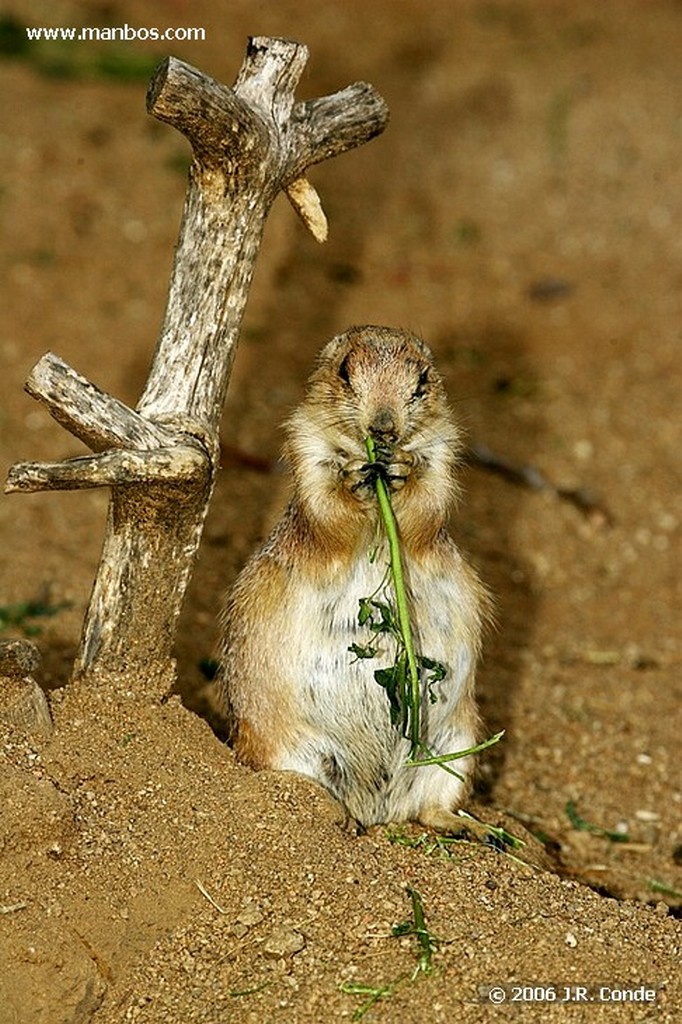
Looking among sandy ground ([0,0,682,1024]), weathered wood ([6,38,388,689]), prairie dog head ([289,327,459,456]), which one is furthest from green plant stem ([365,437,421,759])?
weathered wood ([6,38,388,689])

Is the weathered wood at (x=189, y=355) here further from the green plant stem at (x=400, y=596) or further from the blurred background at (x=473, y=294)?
the blurred background at (x=473, y=294)

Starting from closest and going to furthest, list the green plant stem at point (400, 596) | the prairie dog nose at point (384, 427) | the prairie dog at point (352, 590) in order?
1. the green plant stem at point (400, 596)
2. the prairie dog nose at point (384, 427)
3. the prairie dog at point (352, 590)

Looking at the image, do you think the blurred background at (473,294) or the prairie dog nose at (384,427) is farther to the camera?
the blurred background at (473,294)

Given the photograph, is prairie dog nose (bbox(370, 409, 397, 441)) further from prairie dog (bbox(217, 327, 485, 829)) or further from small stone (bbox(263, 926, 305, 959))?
small stone (bbox(263, 926, 305, 959))

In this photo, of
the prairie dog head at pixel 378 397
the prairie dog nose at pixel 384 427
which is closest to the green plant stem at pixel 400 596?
the prairie dog nose at pixel 384 427

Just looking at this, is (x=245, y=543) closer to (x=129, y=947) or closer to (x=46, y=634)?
(x=46, y=634)

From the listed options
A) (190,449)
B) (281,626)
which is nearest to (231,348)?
(190,449)

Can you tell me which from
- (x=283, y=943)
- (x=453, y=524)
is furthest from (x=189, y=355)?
(x=453, y=524)

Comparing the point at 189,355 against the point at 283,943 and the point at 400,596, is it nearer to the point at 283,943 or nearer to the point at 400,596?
the point at 400,596
